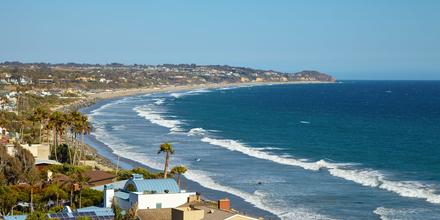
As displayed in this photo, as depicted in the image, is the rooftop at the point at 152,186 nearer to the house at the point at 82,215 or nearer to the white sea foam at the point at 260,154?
the house at the point at 82,215

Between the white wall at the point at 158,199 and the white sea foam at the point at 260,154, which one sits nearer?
the white wall at the point at 158,199

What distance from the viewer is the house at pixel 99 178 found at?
1667 inches

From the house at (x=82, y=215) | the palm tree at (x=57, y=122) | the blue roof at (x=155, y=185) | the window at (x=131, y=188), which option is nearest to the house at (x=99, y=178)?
the window at (x=131, y=188)

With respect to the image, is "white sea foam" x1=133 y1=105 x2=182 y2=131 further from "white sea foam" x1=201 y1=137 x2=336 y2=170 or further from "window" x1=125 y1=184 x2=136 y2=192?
"window" x1=125 y1=184 x2=136 y2=192

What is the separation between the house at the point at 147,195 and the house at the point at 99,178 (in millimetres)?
8471

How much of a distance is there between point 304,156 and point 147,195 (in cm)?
3724

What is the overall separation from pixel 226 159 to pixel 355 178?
1403 centimetres

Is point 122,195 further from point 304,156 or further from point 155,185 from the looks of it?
point 304,156

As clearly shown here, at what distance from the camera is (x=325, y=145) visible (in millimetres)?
76000

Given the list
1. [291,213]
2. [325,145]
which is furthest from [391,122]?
[291,213]

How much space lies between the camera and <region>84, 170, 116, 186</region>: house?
42.3 meters

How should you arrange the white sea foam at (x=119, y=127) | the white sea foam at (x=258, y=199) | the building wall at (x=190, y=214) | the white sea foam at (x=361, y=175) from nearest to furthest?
→ the building wall at (x=190, y=214) → the white sea foam at (x=258, y=199) → the white sea foam at (x=361, y=175) → the white sea foam at (x=119, y=127)

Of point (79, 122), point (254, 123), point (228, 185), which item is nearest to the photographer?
point (228, 185)

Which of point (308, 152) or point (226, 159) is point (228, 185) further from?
point (308, 152)
